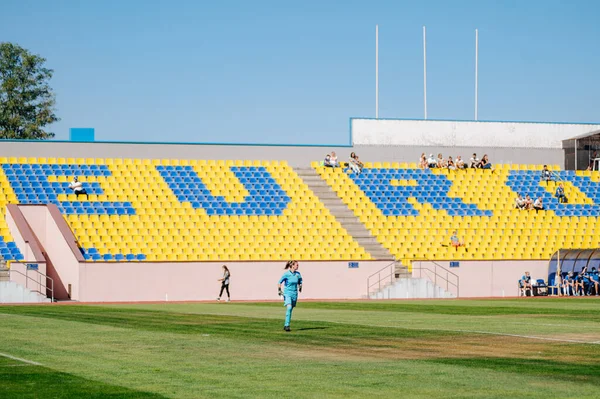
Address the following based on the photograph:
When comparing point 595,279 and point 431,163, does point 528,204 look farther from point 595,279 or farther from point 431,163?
point 595,279

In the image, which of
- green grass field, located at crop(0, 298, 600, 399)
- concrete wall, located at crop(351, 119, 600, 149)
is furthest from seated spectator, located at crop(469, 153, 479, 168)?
green grass field, located at crop(0, 298, 600, 399)

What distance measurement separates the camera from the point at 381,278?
48.8 metres

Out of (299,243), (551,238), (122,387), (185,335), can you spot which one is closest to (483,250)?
(551,238)

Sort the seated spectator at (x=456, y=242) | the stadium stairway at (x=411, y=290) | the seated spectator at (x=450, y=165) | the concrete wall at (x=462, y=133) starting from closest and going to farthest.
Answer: the stadium stairway at (x=411, y=290), the seated spectator at (x=456, y=242), the seated spectator at (x=450, y=165), the concrete wall at (x=462, y=133)

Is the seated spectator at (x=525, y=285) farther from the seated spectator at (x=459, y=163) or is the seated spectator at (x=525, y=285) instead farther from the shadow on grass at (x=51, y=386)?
the shadow on grass at (x=51, y=386)

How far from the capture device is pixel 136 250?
153 ft

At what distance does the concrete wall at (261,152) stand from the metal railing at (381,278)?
13.5 meters

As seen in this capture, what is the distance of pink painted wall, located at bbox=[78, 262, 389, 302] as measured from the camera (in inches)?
1764

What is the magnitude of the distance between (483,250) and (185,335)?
100 feet

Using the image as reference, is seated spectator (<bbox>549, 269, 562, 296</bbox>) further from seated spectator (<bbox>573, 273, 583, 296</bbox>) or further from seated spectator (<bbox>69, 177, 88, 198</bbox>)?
seated spectator (<bbox>69, 177, 88, 198</bbox>)

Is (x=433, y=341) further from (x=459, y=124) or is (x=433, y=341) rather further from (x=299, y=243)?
(x=459, y=124)

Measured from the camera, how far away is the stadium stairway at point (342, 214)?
50312mm

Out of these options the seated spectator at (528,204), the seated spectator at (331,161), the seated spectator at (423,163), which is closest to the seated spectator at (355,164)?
the seated spectator at (331,161)

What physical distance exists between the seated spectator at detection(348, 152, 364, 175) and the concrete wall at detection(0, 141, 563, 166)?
218 cm
